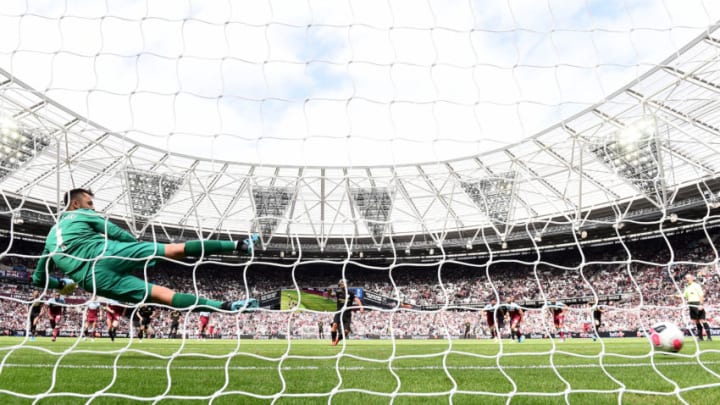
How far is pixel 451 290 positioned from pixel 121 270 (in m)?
26.8

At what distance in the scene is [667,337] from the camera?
578cm

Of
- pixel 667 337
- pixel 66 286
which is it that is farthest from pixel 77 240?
pixel 667 337

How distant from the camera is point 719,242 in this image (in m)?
21.6

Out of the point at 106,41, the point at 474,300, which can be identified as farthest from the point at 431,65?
the point at 474,300

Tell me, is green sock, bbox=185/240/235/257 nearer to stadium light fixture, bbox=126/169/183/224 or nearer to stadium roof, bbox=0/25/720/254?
stadium roof, bbox=0/25/720/254

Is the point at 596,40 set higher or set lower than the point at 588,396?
higher

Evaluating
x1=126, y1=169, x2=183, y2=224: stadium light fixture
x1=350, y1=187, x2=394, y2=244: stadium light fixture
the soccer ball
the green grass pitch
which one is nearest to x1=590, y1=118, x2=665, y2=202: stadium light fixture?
x1=350, y1=187, x2=394, y2=244: stadium light fixture

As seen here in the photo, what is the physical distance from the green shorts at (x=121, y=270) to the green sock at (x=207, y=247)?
0.71 ft

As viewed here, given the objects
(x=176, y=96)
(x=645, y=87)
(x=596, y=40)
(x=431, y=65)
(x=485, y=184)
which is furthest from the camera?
(x=485, y=184)

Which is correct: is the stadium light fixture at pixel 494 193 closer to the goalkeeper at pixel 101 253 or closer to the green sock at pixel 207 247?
the green sock at pixel 207 247

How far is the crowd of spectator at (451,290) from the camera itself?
69.2 feet

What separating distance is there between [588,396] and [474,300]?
26.0 metres

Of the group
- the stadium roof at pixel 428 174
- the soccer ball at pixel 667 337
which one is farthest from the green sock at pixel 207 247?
the stadium roof at pixel 428 174

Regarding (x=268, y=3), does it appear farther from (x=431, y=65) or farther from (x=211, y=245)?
(x=211, y=245)
